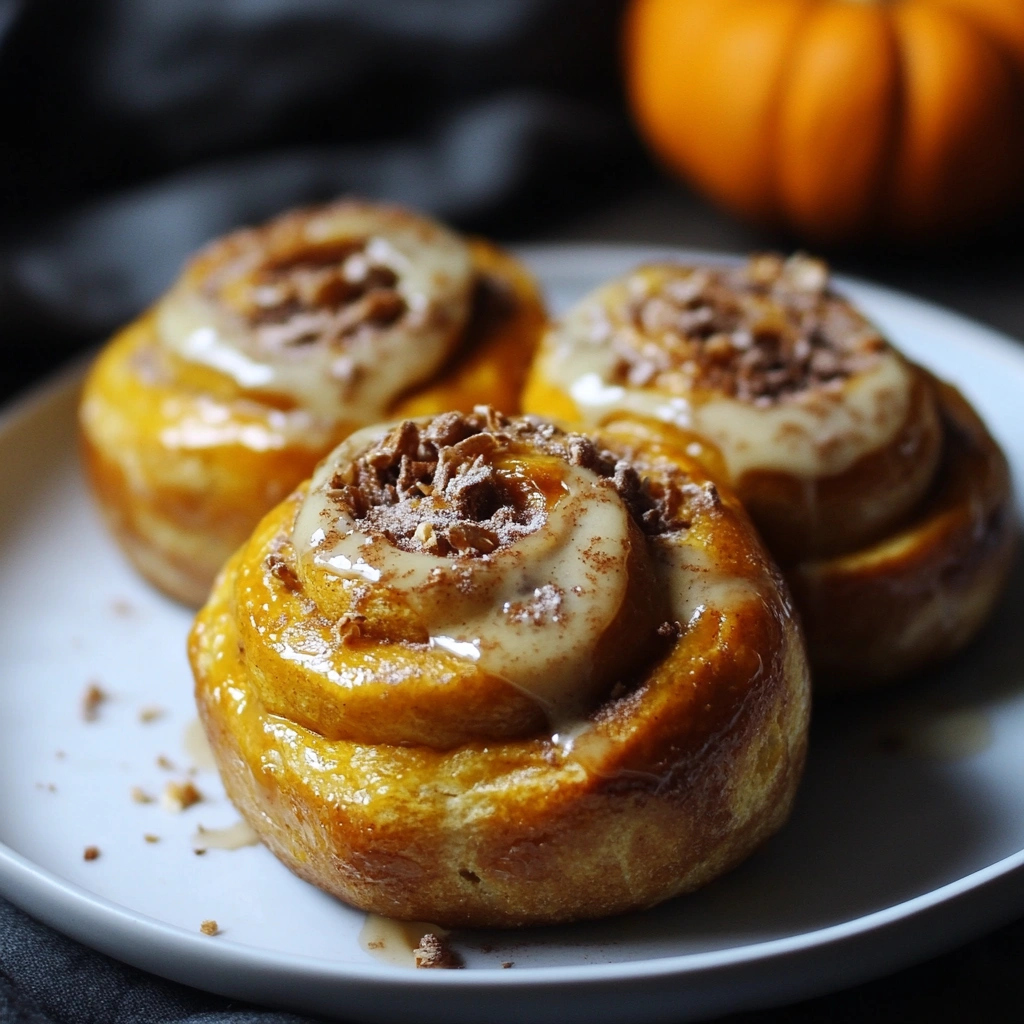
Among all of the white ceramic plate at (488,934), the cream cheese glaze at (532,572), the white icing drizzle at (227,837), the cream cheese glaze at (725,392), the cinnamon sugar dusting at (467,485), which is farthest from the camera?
the cream cheese glaze at (725,392)

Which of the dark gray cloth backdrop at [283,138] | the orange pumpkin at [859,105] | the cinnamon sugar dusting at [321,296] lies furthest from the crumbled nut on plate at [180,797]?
the orange pumpkin at [859,105]

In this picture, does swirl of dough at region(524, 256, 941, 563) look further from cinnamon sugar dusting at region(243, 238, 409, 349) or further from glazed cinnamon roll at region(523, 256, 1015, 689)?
cinnamon sugar dusting at region(243, 238, 409, 349)

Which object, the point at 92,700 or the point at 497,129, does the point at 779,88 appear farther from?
the point at 92,700

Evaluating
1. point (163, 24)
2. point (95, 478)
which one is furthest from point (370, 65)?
point (95, 478)

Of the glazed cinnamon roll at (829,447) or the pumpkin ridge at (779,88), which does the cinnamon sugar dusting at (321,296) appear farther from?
the pumpkin ridge at (779,88)

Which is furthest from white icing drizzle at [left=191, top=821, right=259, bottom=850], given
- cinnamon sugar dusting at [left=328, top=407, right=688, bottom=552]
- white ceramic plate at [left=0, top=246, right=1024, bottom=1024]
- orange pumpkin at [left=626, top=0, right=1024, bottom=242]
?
orange pumpkin at [left=626, top=0, right=1024, bottom=242]

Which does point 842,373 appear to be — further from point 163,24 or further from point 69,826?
point 163,24
